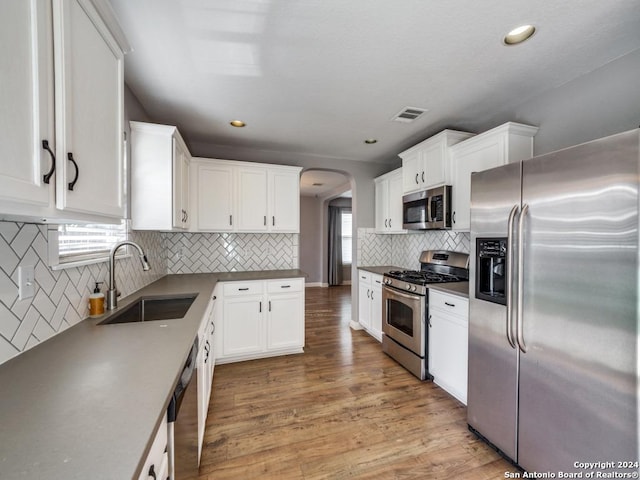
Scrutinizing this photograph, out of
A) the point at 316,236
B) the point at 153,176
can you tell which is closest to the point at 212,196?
the point at 153,176

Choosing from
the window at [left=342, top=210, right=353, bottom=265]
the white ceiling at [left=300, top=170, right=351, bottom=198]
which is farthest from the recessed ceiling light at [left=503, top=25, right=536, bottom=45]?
the window at [left=342, top=210, right=353, bottom=265]

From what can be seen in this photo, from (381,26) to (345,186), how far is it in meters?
4.82

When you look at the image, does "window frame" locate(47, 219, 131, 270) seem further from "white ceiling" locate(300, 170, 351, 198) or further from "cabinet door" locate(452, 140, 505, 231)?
"white ceiling" locate(300, 170, 351, 198)

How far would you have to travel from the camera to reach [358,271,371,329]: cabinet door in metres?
3.81

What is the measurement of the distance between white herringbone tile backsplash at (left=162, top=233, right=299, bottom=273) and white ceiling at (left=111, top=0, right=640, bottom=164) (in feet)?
4.52

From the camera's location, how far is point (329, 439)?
187 centimetres

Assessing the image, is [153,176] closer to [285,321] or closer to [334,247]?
[285,321]

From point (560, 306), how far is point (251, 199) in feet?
9.74

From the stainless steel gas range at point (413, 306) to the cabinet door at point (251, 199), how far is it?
1.71m

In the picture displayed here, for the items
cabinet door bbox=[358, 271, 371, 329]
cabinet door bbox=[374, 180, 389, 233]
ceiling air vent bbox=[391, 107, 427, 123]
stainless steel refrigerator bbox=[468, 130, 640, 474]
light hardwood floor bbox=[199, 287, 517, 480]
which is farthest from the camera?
cabinet door bbox=[374, 180, 389, 233]

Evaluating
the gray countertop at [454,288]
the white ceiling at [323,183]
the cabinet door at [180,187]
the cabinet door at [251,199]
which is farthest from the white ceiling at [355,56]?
the white ceiling at [323,183]

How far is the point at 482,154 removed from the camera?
7.91ft

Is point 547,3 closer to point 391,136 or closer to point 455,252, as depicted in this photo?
point 391,136

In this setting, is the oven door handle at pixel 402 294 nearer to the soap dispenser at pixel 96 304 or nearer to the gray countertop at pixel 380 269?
the gray countertop at pixel 380 269
